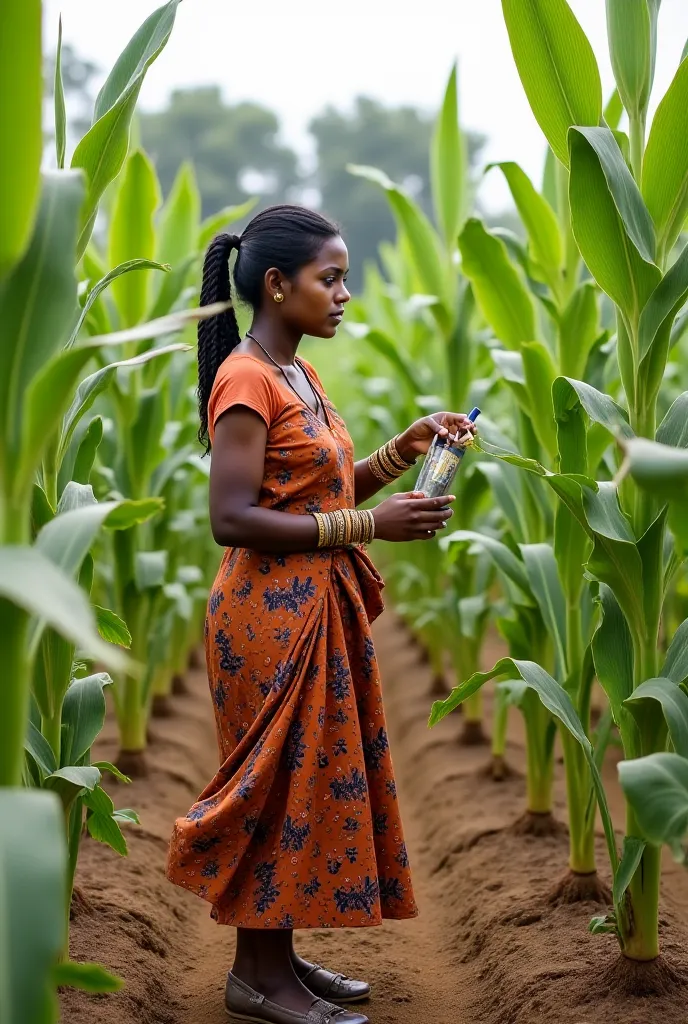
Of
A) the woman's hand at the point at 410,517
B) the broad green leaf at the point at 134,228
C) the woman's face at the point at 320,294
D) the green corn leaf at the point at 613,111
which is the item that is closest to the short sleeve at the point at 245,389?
the woman's face at the point at 320,294

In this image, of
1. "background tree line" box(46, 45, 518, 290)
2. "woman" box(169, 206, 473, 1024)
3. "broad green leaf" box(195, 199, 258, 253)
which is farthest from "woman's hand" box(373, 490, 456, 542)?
"background tree line" box(46, 45, 518, 290)

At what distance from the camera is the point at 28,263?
52.9 inches

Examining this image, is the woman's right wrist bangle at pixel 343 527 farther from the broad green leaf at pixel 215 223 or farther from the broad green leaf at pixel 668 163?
the broad green leaf at pixel 215 223

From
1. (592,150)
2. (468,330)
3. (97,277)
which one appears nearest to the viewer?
(592,150)

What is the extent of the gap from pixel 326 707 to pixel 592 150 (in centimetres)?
113

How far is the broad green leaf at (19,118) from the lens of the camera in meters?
1.26

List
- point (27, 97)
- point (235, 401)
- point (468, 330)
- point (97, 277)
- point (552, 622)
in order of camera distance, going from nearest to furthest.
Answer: point (27, 97) → point (235, 401) → point (552, 622) → point (97, 277) → point (468, 330)

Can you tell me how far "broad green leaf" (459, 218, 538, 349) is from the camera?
2929 mm

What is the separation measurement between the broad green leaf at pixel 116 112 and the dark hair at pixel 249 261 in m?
0.33

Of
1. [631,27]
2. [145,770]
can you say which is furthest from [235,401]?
[145,770]

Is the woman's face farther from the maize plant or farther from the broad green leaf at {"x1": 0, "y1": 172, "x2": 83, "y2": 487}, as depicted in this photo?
the broad green leaf at {"x1": 0, "y1": 172, "x2": 83, "y2": 487}

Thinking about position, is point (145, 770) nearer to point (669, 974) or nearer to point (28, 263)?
point (669, 974)

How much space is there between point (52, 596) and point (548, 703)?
4.30ft

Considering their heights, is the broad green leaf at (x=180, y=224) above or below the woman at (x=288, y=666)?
above
